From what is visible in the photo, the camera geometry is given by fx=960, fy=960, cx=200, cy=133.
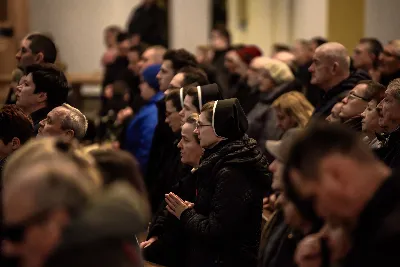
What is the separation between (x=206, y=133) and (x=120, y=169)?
1925mm

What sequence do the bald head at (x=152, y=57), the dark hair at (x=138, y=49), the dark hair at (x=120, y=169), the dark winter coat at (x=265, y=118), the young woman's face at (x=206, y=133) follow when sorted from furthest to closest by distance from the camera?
the dark hair at (x=138, y=49)
the bald head at (x=152, y=57)
the dark winter coat at (x=265, y=118)
the young woman's face at (x=206, y=133)
the dark hair at (x=120, y=169)

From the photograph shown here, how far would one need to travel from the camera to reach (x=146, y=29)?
15.3m

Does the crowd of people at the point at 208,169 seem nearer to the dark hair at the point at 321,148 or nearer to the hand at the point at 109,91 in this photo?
the dark hair at the point at 321,148

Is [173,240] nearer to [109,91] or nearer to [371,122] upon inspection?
[371,122]

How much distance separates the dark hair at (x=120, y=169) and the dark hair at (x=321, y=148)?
59 centimetres

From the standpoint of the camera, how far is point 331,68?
754 centimetres

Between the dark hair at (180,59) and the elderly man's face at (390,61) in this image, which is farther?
the elderly man's face at (390,61)

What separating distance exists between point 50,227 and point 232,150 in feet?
7.63

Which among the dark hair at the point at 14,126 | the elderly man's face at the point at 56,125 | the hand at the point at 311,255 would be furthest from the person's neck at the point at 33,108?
the hand at the point at 311,255

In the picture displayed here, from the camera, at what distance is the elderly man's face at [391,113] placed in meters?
5.67

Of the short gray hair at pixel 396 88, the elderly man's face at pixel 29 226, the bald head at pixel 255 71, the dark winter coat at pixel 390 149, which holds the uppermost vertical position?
the elderly man's face at pixel 29 226

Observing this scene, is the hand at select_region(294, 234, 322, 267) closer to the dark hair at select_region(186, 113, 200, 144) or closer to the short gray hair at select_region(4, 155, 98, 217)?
the short gray hair at select_region(4, 155, 98, 217)

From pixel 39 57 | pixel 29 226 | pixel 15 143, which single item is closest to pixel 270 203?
pixel 15 143

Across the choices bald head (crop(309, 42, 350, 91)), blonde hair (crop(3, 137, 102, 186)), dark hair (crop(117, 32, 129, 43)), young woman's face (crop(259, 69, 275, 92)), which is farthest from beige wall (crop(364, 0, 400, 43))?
blonde hair (crop(3, 137, 102, 186))
